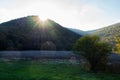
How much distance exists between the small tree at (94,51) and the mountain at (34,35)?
57243mm

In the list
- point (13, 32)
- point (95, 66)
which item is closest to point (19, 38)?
point (13, 32)

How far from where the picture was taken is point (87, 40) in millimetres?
47750

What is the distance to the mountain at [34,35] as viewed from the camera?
4580 inches

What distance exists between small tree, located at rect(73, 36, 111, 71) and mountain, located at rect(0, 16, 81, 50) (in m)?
57.2

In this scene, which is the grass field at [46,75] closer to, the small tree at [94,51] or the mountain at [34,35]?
the small tree at [94,51]

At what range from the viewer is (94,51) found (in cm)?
4775

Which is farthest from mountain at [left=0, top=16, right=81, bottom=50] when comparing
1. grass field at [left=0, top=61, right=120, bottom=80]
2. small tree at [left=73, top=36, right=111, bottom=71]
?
grass field at [left=0, top=61, right=120, bottom=80]

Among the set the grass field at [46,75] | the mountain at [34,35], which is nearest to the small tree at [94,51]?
the grass field at [46,75]

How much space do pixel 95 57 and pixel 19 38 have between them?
81.8 metres

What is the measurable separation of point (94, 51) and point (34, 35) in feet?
307

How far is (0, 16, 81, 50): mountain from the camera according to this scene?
116325 millimetres

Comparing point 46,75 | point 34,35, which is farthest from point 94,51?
point 34,35

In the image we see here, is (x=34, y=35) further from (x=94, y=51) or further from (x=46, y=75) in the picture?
(x=46, y=75)

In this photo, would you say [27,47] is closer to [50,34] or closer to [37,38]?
[37,38]
